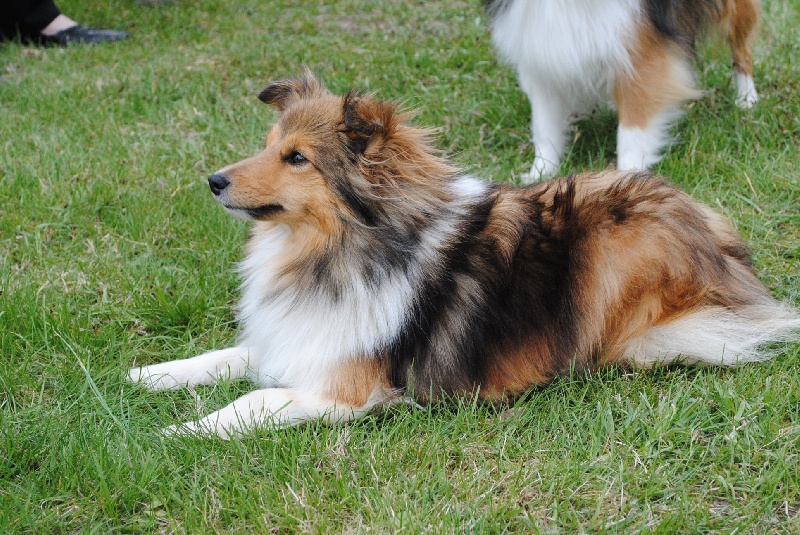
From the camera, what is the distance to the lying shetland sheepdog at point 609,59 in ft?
14.3

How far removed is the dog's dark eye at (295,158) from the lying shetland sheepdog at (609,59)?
83.5 inches

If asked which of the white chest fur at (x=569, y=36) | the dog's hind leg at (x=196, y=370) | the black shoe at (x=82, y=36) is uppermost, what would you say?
the white chest fur at (x=569, y=36)

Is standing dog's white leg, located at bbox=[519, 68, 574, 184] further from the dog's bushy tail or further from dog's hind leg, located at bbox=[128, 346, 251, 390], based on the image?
dog's hind leg, located at bbox=[128, 346, 251, 390]

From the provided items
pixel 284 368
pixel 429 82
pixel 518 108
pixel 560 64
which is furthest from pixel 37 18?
pixel 284 368

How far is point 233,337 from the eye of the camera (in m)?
3.75

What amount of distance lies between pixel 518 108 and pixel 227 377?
10.1ft

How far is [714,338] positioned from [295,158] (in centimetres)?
172

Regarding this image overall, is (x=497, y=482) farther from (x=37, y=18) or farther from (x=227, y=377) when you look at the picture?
(x=37, y=18)

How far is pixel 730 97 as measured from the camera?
5.34 metres

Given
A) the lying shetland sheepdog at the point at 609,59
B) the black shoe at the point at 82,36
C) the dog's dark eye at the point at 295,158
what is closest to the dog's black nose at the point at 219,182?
the dog's dark eye at the point at 295,158

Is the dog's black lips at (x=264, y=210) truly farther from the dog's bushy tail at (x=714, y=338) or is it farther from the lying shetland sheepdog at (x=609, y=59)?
the lying shetland sheepdog at (x=609, y=59)

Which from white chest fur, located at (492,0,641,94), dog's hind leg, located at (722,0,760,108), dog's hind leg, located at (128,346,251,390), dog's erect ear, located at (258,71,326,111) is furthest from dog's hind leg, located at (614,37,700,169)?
dog's hind leg, located at (128,346,251,390)

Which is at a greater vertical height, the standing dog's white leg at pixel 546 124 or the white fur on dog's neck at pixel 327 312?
the standing dog's white leg at pixel 546 124

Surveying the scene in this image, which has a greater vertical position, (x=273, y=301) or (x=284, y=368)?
(x=273, y=301)
